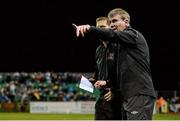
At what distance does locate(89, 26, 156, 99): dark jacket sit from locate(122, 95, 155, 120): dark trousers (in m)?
0.06

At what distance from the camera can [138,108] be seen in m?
6.67

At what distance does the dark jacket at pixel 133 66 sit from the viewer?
668 cm

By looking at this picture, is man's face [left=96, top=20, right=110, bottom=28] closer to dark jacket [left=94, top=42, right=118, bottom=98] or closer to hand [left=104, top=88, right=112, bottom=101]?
dark jacket [left=94, top=42, right=118, bottom=98]

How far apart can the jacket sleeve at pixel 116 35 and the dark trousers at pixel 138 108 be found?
0.63 meters

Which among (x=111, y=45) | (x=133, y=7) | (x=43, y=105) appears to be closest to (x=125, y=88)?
(x=111, y=45)

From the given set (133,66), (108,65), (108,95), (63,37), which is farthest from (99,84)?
(63,37)

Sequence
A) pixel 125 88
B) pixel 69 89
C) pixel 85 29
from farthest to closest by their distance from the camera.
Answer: pixel 69 89
pixel 125 88
pixel 85 29

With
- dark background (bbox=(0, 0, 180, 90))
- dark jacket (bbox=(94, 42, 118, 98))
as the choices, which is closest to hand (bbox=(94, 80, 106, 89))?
dark jacket (bbox=(94, 42, 118, 98))

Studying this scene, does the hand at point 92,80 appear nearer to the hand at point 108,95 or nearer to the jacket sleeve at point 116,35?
the hand at point 108,95

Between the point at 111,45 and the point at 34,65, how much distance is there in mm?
44093

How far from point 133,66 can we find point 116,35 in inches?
17.3

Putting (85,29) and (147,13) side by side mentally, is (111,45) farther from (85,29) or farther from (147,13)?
(147,13)

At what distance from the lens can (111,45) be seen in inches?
283

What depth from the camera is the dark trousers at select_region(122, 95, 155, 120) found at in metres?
6.66
